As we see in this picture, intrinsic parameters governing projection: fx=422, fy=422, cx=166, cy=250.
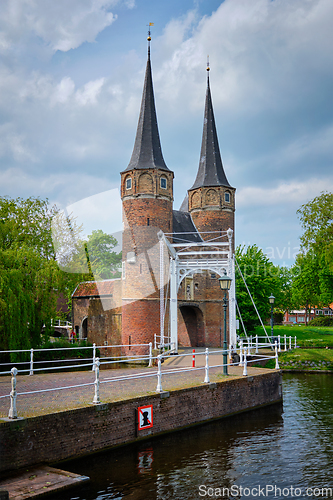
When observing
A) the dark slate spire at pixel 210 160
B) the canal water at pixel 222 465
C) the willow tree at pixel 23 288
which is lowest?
the canal water at pixel 222 465

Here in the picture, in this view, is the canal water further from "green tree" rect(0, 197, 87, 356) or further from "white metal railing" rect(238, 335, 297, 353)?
"green tree" rect(0, 197, 87, 356)

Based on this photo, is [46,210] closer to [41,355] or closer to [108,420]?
[41,355]

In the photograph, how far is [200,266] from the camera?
2367 cm

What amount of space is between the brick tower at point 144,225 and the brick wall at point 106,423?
11724 millimetres

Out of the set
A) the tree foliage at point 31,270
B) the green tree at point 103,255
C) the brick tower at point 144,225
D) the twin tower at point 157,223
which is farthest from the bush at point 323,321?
the brick tower at point 144,225

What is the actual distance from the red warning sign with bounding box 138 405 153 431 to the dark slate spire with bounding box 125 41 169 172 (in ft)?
60.4

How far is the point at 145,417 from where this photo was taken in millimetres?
10258

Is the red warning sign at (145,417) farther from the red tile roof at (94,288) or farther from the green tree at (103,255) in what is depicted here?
the green tree at (103,255)

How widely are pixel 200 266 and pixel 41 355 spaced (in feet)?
32.2

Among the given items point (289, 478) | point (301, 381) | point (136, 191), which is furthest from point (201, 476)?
point (136, 191)

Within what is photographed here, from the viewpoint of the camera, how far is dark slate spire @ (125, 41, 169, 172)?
88.0 feet

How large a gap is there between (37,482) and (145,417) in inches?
142

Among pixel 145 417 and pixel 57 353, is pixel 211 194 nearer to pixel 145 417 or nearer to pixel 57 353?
pixel 57 353

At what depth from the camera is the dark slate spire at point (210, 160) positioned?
30.8 metres
